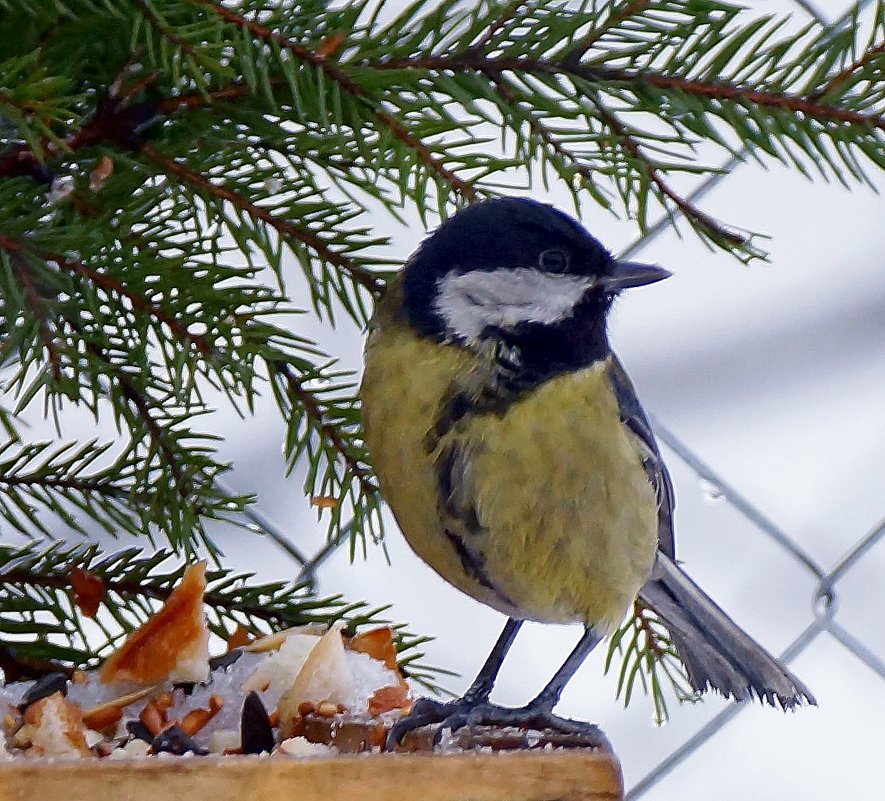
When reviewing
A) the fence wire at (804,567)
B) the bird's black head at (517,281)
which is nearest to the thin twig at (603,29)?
the bird's black head at (517,281)

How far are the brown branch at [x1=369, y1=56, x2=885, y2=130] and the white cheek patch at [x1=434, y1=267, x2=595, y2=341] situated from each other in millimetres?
128

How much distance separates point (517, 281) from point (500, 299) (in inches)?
0.5

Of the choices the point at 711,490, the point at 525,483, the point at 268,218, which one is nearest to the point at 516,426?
the point at 525,483

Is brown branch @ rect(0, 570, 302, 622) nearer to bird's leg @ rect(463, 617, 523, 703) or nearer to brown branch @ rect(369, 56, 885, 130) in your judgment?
bird's leg @ rect(463, 617, 523, 703)

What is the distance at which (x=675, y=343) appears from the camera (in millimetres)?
824

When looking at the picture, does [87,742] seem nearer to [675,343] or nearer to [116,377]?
[116,377]

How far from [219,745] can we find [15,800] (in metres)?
0.15

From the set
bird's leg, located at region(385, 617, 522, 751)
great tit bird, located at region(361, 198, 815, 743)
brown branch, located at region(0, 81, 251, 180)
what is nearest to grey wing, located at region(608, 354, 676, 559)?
great tit bird, located at region(361, 198, 815, 743)

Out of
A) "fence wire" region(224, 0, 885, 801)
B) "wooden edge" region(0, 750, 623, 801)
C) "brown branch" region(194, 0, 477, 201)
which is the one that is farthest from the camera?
"fence wire" region(224, 0, 885, 801)

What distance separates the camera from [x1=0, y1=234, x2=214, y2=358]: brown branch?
0.37m

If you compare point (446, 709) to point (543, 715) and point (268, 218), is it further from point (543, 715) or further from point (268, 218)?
point (268, 218)

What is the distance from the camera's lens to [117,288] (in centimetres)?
40

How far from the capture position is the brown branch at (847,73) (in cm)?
39

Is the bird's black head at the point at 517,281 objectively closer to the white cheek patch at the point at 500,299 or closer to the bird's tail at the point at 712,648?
the white cheek patch at the point at 500,299
